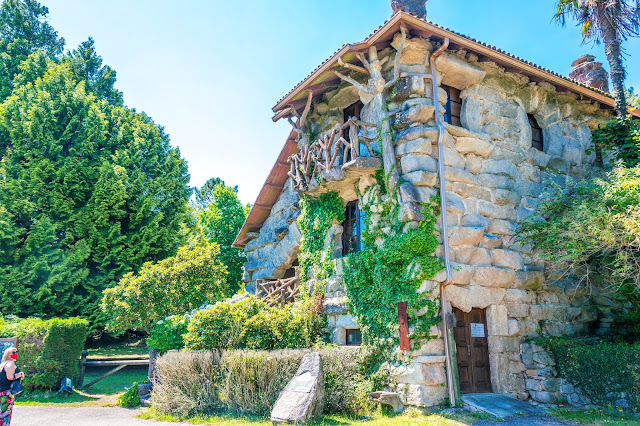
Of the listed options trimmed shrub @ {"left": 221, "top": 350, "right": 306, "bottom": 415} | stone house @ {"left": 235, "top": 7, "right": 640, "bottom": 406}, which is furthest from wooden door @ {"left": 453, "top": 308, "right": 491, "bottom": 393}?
trimmed shrub @ {"left": 221, "top": 350, "right": 306, "bottom": 415}

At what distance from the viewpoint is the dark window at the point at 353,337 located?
1012cm

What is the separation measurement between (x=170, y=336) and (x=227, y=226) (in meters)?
14.2

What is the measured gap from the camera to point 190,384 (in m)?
8.62

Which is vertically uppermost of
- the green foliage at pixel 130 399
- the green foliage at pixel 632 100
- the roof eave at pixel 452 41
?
the green foliage at pixel 632 100

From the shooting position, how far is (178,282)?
14156mm

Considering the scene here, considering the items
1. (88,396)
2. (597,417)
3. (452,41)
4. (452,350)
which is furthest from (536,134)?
(88,396)

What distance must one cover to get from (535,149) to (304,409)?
806 cm

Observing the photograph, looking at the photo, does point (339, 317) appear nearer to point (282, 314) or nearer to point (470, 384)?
point (282, 314)

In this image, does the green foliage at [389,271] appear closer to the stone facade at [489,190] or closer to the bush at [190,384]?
the stone facade at [489,190]

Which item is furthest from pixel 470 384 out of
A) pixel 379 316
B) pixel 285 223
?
pixel 285 223

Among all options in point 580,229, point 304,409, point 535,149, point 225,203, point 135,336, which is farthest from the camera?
point 225,203

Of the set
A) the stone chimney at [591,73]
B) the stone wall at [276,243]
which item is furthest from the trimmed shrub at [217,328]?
the stone chimney at [591,73]

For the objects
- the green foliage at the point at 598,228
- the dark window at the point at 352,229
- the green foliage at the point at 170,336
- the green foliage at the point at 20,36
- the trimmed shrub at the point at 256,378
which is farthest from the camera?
the green foliage at the point at 20,36

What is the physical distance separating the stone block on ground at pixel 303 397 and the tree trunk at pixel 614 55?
9.98 meters
